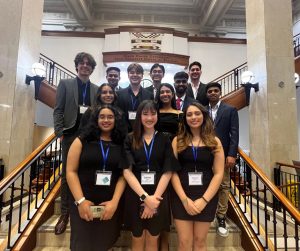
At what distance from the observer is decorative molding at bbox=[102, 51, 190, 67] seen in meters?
8.60

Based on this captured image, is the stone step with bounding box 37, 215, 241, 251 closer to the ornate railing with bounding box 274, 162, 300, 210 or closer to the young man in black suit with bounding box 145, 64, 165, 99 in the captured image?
the young man in black suit with bounding box 145, 64, 165, 99

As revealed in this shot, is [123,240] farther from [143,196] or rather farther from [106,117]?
[106,117]

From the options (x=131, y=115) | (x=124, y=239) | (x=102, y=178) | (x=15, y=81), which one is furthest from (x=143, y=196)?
(x=15, y=81)

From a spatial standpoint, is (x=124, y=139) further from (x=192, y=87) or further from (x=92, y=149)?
(x=192, y=87)

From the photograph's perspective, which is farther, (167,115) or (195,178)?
(167,115)

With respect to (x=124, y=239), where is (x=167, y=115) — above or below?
above

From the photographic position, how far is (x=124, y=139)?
190 centimetres

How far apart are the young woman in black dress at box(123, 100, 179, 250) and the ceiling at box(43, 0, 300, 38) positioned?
10.1 metres

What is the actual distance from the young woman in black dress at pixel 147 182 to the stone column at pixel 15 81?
346 centimetres

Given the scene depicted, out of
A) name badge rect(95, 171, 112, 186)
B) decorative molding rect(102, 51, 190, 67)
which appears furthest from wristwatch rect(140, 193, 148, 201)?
decorative molding rect(102, 51, 190, 67)

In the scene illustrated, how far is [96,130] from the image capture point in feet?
6.02

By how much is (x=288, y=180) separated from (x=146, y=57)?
605 cm

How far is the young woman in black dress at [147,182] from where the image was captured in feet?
5.88

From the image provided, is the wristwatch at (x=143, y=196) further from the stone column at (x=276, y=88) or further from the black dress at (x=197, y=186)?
the stone column at (x=276, y=88)
